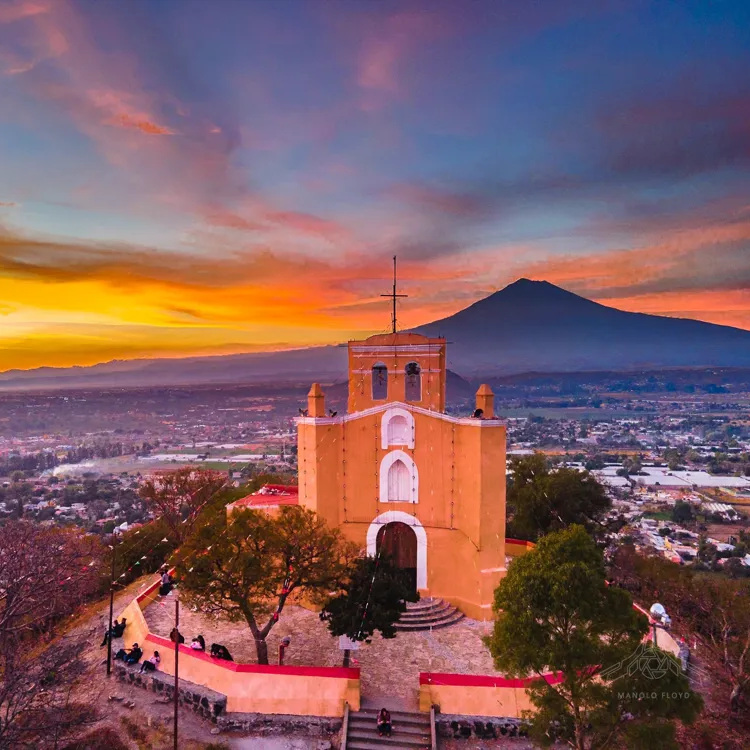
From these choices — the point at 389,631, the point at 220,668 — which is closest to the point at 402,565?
the point at 389,631

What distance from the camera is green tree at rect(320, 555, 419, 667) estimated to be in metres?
13.5

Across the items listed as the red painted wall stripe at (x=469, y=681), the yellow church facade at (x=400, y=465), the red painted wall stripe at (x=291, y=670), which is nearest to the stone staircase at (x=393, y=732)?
the red painted wall stripe at (x=469, y=681)

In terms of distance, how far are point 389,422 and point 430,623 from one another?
21.4 feet

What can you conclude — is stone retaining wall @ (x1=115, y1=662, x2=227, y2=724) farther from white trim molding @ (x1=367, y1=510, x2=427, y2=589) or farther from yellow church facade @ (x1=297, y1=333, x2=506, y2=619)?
white trim molding @ (x1=367, y1=510, x2=427, y2=589)

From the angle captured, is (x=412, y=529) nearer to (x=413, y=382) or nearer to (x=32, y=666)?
(x=413, y=382)

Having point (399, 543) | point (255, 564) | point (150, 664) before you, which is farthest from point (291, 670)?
point (399, 543)

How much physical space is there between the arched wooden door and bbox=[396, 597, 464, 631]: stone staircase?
4.54 feet

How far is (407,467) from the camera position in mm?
18078

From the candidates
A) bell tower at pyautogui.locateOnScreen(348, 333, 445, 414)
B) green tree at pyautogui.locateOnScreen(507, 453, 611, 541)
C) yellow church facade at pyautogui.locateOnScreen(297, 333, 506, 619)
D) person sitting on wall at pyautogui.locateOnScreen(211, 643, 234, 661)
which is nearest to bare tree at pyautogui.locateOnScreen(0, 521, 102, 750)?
person sitting on wall at pyautogui.locateOnScreen(211, 643, 234, 661)

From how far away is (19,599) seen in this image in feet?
39.1

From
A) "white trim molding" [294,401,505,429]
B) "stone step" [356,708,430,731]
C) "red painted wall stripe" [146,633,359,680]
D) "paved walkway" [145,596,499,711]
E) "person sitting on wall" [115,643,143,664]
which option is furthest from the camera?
"white trim molding" [294,401,505,429]

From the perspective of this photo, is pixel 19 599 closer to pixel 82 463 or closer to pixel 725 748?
pixel 725 748

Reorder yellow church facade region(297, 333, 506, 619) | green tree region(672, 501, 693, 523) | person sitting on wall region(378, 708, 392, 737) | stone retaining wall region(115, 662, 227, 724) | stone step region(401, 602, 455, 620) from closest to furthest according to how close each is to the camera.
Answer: person sitting on wall region(378, 708, 392, 737) < stone retaining wall region(115, 662, 227, 724) < stone step region(401, 602, 455, 620) < yellow church facade region(297, 333, 506, 619) < green tree region(672, 501, 693, 523)

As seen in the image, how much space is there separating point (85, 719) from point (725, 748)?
13.6 metres
